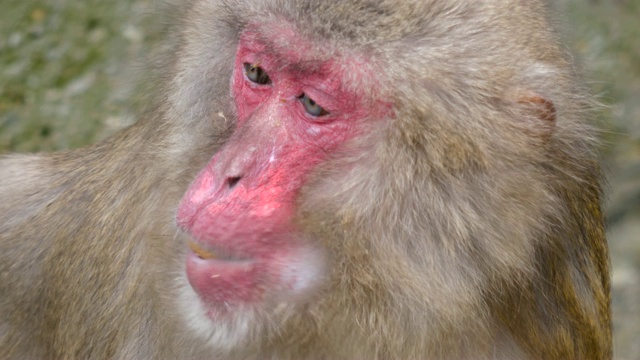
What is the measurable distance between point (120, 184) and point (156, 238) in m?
0.67

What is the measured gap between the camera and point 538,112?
261 cm

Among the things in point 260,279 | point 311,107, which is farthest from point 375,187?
point 260,279

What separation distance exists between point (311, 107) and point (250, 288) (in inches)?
19.6

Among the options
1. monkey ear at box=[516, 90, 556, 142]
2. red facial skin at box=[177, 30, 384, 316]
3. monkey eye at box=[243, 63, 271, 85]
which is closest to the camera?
red facial skin at box=[177, 30, 384, 316]

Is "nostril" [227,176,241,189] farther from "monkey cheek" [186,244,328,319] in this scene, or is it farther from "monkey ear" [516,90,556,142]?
"monkey ear" [516,90,556,142]

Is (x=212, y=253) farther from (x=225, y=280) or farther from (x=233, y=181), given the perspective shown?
(x=233, y=181)

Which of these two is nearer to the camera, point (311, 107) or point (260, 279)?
point (260, 279)

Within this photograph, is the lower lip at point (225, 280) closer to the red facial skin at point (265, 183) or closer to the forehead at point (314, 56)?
the red facial skin at point (265, 183)

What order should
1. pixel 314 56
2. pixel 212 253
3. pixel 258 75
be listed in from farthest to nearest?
pixel 258 75 → pixel 314 56 → pixel 212 253

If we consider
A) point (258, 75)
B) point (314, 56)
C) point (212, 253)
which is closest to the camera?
point (212, 253)

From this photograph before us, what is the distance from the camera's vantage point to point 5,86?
5.36m

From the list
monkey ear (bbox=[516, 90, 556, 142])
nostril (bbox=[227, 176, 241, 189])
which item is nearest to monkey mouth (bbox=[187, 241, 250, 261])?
nostril (bbox=[227, 176, 241, 189])

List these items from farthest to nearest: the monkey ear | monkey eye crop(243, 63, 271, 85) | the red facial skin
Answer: monkey eye crop(243, 63, 271, 85) < the monkey ear < the red facial skin

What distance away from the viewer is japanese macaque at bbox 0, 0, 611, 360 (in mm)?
2510
